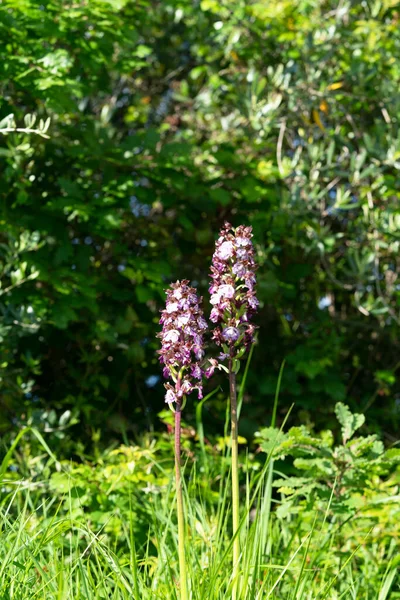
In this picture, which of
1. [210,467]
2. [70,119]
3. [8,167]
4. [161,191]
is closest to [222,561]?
[210,467]

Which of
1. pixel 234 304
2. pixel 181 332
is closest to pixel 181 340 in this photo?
pixel 181 332

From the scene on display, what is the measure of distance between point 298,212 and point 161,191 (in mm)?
695

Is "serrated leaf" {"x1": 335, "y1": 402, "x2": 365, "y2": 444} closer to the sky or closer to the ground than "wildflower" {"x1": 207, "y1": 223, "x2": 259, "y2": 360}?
closer to the ground

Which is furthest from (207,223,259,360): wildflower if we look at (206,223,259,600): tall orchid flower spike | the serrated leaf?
the serrated leaf

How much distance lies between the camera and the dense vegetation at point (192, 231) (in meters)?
3.17

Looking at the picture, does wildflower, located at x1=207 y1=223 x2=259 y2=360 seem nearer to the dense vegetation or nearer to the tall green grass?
the tall green grass

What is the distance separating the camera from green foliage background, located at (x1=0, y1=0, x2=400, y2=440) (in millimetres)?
3359

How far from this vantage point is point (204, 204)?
155 inches

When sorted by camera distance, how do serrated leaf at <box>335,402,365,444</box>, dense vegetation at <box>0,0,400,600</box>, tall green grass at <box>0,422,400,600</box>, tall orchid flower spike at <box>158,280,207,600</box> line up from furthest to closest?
dense vegetation at <box>0,0,400,600</box>
serrated leaf at <box>335,402,365,444</box>
tall green grass at <box>0,422,400,600</box>
tall orchid flower spike at <box>158,280,207,600</box>

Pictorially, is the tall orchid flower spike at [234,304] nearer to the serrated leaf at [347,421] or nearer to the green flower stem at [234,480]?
the green flower stem at [234,480]

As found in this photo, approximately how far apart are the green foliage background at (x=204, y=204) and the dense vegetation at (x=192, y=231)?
0.01 meters

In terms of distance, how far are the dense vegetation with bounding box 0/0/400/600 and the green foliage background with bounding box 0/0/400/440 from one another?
0.04 ft

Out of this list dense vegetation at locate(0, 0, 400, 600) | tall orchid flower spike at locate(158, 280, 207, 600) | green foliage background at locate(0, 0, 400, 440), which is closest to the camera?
tall orchid flower spike at locate(158, 280, 207, 600)

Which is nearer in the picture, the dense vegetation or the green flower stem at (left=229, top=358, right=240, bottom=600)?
the green flower stem at (left=229, top=358, right=240, bottom=600)
